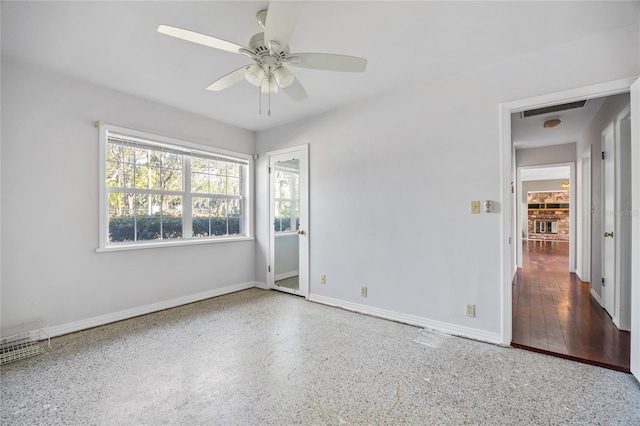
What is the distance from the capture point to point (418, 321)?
3020 mm

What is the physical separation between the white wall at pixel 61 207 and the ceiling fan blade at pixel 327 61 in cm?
253

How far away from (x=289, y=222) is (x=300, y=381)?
261cm

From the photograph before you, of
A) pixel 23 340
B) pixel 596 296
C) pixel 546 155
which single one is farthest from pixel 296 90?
pixel 546 155

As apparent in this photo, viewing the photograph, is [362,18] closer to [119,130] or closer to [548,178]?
[119,130]

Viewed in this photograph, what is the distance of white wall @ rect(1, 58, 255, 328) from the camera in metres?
2.57

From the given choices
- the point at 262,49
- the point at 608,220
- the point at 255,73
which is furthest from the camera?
the point at 608,220

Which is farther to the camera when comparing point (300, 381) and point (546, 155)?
point (546, 155)

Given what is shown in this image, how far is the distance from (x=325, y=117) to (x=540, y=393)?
345 centimetres

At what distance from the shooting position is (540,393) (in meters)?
1.86

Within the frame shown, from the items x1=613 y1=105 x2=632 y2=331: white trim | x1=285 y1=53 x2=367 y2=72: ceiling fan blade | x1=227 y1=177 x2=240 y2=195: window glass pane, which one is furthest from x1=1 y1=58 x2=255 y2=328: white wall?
x1=613 y1=105 x2=632 y2=331: white trim

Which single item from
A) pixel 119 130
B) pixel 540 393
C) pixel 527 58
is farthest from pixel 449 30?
pixel 119 130

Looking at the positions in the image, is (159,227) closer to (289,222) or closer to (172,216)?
(172,216)

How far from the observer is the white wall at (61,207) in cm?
257

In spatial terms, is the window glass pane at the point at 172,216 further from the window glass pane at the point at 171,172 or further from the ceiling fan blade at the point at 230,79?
the ceiling fan blade at the point at 230,79
